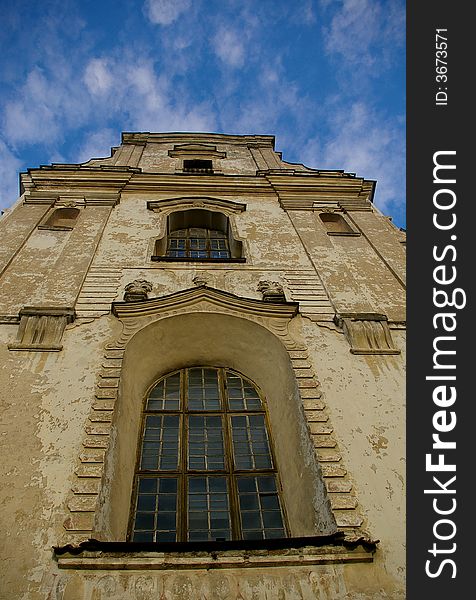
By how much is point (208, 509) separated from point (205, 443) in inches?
40.8

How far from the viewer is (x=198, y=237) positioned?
12.8 metres

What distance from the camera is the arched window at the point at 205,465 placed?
596 centimetres

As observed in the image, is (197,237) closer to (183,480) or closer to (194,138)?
(183,480)

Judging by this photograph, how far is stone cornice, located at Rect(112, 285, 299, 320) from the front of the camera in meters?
Result: 8.23

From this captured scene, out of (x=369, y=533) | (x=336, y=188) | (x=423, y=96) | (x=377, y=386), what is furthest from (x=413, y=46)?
(x=336, y=188)

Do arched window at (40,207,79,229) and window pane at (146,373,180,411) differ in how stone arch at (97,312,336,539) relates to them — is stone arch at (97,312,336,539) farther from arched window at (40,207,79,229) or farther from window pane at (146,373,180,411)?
arched window at (40,207,79,229)

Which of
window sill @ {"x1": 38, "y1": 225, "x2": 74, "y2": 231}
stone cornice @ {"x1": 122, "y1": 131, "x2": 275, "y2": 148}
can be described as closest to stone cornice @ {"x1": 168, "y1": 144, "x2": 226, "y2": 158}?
stone cornice @ {"x1": 122, "y1": 131, "x2": 275, "y2": 148}

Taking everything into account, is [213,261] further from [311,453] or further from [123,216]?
[311,453]

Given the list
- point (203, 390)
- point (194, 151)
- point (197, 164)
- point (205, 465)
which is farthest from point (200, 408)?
point (194, 151)

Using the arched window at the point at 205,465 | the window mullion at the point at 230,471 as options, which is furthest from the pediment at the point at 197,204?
the window mullion at the point at 230,471

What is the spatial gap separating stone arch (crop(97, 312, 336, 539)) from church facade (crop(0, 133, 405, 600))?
3 cm

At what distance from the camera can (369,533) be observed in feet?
16.6

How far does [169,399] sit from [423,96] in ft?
16.7

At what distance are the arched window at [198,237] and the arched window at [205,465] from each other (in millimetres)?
3979
